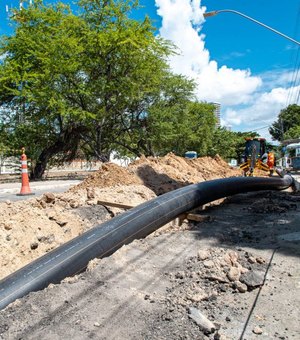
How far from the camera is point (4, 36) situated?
2038 cm

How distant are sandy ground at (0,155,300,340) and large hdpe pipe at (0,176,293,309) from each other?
0.11m

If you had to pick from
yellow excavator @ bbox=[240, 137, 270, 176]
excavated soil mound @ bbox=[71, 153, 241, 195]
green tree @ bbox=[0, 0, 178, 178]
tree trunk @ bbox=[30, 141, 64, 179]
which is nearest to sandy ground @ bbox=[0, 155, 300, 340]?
excavated soil mound @ bbox=[71, 153, 241, 195]

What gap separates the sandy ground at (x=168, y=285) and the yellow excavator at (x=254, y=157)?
11.7 meters

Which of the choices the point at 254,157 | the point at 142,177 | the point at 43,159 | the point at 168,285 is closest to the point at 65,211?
the point at 168,285

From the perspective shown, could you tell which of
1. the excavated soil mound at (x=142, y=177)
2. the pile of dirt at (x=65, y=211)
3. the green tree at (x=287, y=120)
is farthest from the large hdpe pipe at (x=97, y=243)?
the green tree at (x=287, y=120)

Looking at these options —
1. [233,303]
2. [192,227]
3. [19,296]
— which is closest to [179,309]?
[233,303]

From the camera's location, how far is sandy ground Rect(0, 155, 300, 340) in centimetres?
261

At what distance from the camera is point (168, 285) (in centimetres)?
334

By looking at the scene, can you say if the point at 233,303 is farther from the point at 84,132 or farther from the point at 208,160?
the point at 84,132

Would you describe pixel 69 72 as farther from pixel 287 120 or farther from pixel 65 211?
pixel 287 120

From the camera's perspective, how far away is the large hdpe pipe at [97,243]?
310cm

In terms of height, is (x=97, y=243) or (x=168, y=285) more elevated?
(x=97, y=243)

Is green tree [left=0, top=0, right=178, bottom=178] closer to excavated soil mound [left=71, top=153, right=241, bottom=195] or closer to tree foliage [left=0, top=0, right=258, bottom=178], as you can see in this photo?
tree foliage [left=0, top=0, right=258, bottom=178]

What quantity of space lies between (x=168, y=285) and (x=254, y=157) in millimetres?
14905
